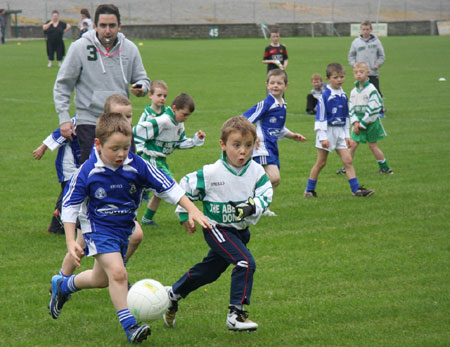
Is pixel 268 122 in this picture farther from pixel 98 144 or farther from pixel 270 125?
pixel 98 144

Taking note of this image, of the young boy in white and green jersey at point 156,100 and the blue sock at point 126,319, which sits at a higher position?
the young boy in white and green jersey at point 156,100

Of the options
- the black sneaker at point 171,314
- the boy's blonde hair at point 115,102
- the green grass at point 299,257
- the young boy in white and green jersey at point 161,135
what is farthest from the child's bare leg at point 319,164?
the black sneaker at point 171,314

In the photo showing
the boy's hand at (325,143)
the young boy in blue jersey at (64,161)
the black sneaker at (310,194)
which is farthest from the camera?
the black sneaker at (310,194)

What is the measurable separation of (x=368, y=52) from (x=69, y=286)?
15.1m

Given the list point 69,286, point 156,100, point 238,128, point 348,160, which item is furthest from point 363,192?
point 69,286

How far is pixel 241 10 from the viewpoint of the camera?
82062 mm

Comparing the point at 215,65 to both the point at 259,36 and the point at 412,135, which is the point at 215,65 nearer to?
the point at 412,135

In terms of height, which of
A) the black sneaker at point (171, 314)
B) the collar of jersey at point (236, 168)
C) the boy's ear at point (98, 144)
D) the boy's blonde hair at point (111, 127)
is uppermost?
the boy's blonde hair at point (111, 127)

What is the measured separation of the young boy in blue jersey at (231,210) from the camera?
5.08m

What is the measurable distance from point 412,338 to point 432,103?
17.0 m

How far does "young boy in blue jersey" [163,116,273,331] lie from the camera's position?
508 centimetres

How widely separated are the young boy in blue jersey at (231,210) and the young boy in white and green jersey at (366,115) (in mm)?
6885

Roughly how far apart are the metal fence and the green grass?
5860cm

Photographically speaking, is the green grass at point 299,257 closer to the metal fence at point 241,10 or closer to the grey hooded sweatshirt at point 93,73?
the grey hooded sweatshirt at point 93,73
